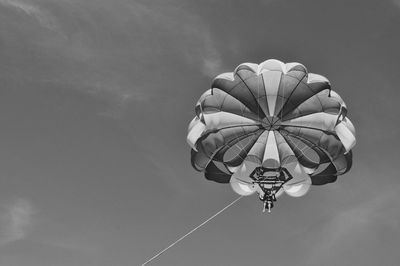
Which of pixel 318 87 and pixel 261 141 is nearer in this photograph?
pixel 318 87

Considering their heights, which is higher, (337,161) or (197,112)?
(197,112)

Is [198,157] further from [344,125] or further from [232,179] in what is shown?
[344,125]

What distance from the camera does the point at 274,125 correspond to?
46.4m

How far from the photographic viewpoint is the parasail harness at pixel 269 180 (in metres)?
46.2

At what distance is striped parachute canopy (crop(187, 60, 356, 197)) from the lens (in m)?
45.5

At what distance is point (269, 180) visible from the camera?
46.8 m

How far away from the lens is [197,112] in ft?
152

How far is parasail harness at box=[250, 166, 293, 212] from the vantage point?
46250 millimetres

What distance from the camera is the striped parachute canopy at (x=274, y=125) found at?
4547 cm

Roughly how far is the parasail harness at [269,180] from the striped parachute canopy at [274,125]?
0.95 ft

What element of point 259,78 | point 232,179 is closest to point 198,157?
point 232,179

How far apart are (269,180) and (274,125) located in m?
2.93

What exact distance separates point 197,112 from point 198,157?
99.5 inches

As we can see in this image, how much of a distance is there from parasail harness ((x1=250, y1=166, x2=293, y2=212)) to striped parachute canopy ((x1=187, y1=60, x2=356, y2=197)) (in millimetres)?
288
